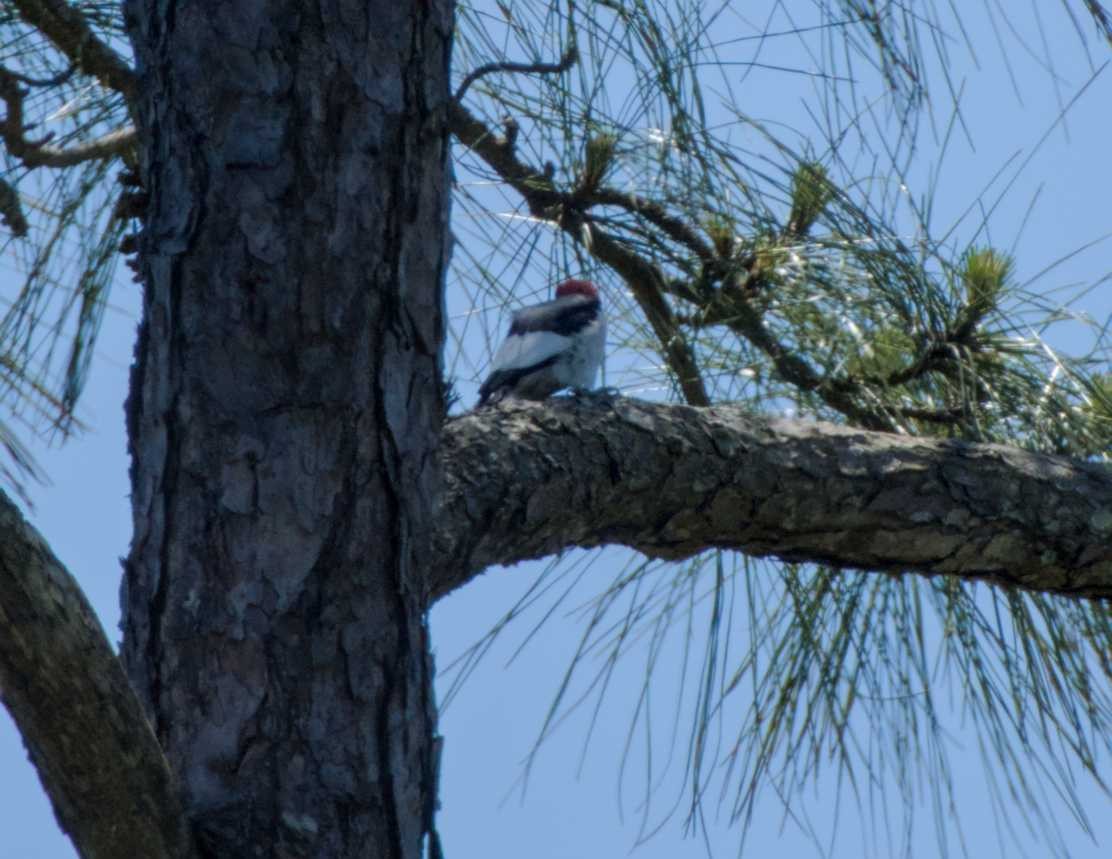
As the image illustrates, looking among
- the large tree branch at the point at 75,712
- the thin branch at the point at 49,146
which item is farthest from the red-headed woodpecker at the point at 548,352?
the large tree branch at the point at 75,712

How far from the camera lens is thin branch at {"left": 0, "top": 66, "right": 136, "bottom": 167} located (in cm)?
127

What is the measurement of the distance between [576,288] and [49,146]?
581 millimetres

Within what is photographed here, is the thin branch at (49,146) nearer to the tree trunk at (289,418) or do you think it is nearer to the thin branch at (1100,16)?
the tree trunk at (289,418)

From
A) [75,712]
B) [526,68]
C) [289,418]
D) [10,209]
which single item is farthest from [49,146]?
[75,712]

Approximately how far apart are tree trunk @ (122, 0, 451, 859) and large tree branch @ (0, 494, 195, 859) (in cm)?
8

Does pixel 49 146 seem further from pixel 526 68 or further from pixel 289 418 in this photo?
pixel 289 418

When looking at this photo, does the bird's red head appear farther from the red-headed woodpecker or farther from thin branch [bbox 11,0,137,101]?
thin branch [bbox 11,0,137,101]

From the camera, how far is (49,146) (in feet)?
4.24

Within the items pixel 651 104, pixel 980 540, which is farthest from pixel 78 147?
pixel 980 540

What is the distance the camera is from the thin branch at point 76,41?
4.03 feet

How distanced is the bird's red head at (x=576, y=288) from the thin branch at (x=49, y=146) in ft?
1.44

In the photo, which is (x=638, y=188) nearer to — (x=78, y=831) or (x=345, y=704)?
(x=345, y=704)

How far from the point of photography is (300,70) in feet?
2.73

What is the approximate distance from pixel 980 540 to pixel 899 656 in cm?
26
